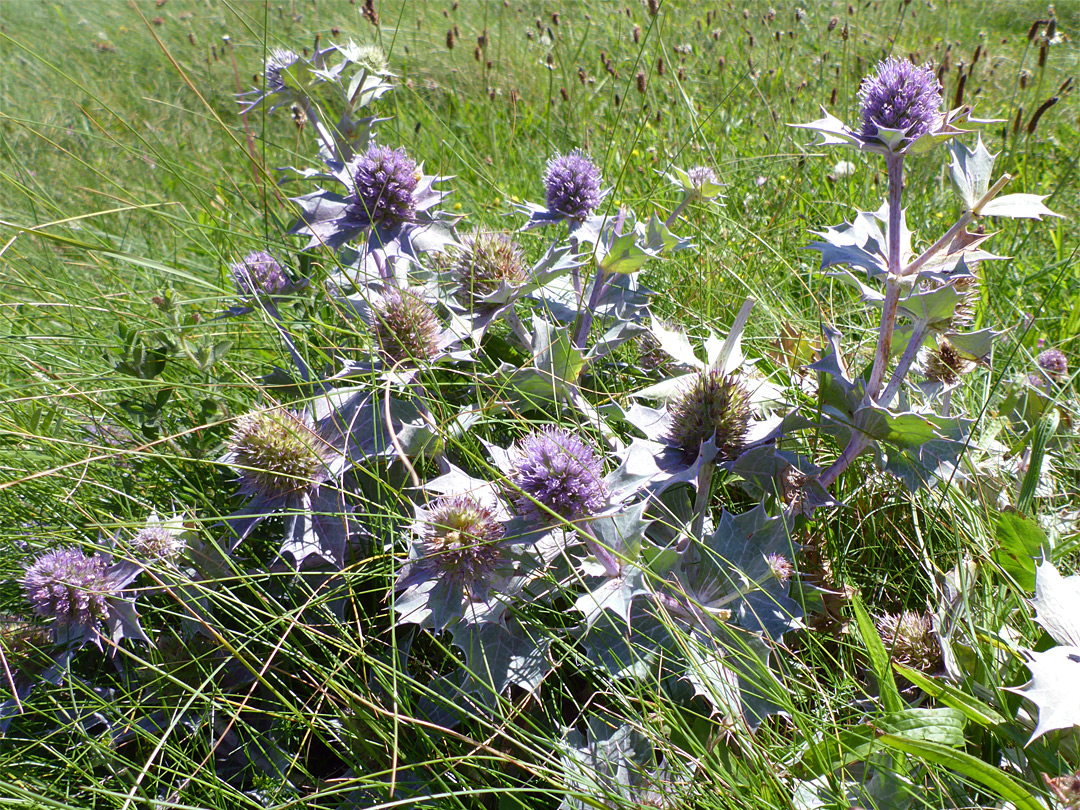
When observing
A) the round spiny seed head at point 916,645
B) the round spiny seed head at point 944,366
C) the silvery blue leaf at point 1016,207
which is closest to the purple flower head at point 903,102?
the silvery blue leaf at point 1016,207

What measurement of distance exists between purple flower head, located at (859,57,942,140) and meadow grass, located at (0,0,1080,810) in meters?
0.48

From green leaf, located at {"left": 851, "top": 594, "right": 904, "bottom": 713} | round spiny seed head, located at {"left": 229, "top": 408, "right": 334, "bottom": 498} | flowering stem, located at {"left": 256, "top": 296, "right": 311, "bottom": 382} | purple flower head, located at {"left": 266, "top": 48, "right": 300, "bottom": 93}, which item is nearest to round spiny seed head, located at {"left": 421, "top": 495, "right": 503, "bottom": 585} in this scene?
round spiny seed head, located at {"left": 229, "top": 408, "right": 334, "bottom": 498}

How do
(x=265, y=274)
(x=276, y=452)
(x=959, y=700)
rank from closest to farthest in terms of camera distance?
(x=959, y=700) < (x=276, y=452) < (x=265, y=274)

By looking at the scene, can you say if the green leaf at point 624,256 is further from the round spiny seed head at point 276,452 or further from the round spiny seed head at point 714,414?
the round spiny seed head at point 276,452

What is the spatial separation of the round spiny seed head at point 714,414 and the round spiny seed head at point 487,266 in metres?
0.55

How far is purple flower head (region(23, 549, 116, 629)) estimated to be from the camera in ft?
3.81

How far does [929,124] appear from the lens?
1.07 metres

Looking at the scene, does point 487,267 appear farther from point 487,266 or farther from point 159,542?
point 159,542

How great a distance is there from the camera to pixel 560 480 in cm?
104

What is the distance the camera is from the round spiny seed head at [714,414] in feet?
3.88

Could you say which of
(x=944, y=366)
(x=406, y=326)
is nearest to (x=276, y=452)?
(x=406, y=326)

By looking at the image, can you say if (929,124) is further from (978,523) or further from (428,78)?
(428,78)

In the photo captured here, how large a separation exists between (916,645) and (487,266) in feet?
3.68

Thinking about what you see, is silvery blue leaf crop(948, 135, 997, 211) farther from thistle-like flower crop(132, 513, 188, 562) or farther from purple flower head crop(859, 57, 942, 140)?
thistle-like flower crop(132, 513, 188, 562)
